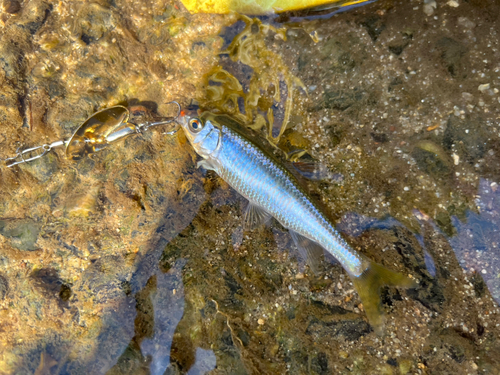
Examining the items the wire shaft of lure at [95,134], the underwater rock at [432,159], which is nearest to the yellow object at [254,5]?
the wire shaft of lure at [95,134]

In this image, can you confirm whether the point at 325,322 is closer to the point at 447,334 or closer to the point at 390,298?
the point at 390,298

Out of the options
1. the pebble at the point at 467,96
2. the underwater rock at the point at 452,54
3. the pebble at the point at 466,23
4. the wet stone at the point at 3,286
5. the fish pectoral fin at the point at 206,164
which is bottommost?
the wet stone at the point at 3,286

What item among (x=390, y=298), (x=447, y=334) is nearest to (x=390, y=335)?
(x=390, y=298)

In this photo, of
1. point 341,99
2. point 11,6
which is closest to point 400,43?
point 341,99

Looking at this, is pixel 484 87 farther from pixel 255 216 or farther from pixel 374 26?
pixel 255 216

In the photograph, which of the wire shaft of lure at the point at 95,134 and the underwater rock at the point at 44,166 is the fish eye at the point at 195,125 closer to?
the wire shaft of lure at the point at 95,134

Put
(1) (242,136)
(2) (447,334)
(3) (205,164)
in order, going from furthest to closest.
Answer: (3) (205,164) → (1) (242,136) → (2) (447,334)

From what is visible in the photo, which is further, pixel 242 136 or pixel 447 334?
pixel 242 136
